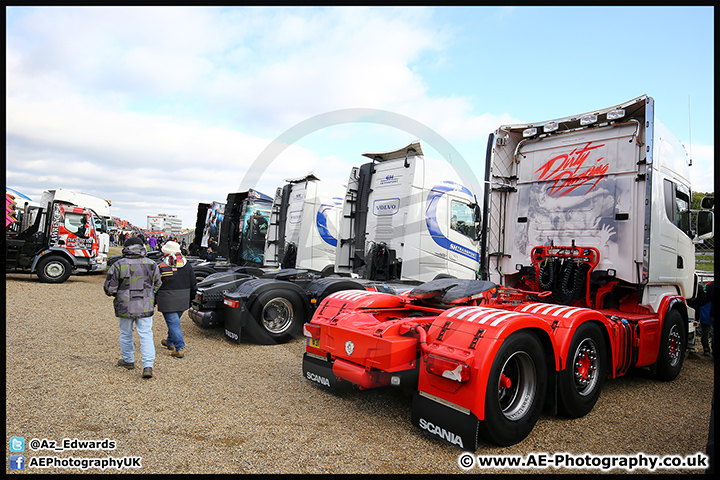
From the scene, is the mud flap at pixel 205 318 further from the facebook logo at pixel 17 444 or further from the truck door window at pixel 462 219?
the truck door window at pixel 462 219

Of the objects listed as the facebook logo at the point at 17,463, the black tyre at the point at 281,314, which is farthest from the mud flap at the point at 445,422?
the black tyre at the point at 281,314

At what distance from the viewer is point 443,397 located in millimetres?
3340

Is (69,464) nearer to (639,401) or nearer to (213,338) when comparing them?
(213,338)

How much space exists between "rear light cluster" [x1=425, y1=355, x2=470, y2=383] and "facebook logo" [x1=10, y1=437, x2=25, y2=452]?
320 cm

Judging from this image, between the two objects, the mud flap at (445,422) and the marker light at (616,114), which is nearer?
the mud flap at (445,422)

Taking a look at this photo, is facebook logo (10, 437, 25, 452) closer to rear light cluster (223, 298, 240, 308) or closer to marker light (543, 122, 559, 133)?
rear light cluster (223, 298, 240, 308)

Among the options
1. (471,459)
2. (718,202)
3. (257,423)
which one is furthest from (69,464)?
(718,202)

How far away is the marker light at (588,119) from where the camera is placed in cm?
552

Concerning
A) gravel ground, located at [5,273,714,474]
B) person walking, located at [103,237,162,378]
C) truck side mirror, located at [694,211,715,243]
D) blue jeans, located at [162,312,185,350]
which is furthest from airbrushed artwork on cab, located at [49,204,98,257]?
truck side mirror, located at [694,211,715,243]

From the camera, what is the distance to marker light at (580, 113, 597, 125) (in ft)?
18.1

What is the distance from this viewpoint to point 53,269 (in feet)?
47.0

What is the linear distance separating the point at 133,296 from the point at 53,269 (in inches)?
476

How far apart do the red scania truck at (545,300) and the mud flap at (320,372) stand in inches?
0.6

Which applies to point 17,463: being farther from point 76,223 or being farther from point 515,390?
point 76,223
